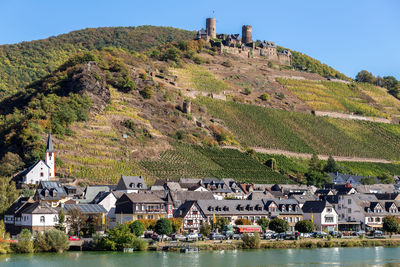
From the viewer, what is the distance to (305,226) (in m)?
76.2

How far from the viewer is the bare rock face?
127 m

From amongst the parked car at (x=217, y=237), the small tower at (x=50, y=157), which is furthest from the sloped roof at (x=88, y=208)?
the small tower at (x=50, y=157)

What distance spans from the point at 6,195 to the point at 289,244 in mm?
33357

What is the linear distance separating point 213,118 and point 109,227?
237ft

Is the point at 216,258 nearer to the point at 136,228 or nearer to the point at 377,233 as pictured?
Result: the point at 136,228

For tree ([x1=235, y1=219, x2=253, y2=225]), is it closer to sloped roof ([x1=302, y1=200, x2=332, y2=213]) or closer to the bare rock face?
sloped roof ([x1=302, y1=200, x2=332, y2=213])

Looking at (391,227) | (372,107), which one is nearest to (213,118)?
(372,107)

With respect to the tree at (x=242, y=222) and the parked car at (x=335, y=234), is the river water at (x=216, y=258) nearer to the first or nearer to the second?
the parked car at (x=335, y=234)

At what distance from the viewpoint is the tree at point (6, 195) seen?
252 feet

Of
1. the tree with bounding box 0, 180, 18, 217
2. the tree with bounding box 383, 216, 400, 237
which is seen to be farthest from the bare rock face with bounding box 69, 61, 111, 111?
the tree with bounding box 383, 216, 400, 237

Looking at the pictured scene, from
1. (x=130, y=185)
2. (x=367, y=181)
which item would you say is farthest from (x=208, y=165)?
(x=367, y=181)

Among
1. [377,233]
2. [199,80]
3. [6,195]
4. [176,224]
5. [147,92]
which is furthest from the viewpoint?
[199,80]

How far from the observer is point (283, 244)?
68750mm

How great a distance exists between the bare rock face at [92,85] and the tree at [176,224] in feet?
175
